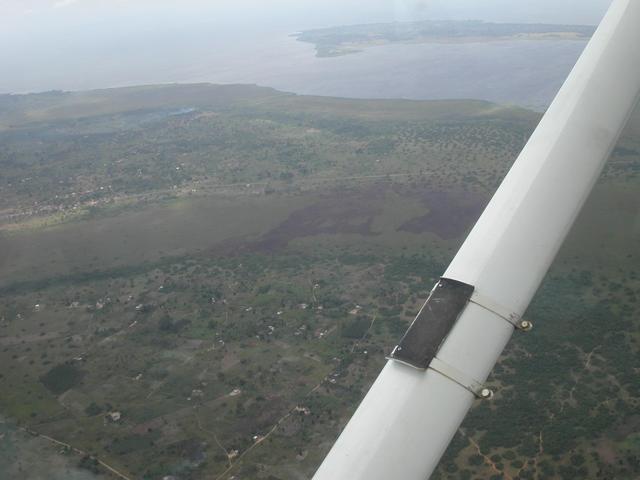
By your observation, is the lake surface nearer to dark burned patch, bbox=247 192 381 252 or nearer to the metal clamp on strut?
dark burned patch, bbox=247 192 381 252

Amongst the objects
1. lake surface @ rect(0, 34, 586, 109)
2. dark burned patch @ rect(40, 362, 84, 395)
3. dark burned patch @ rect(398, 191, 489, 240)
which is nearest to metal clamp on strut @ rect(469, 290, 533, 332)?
dark burned patch @ rect(40, 362, 84, 395)

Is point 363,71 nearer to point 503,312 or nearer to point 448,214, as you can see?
point 448,214

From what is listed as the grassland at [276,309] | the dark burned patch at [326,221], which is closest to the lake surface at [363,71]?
the grassland at [276,309]

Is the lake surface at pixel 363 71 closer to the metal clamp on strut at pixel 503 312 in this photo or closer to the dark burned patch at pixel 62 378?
the dark burned patch at pixel 62 378

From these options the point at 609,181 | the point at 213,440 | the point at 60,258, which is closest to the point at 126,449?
the point at 213,440

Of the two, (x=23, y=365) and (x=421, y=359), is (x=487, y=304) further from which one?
(x=23, y=365)
